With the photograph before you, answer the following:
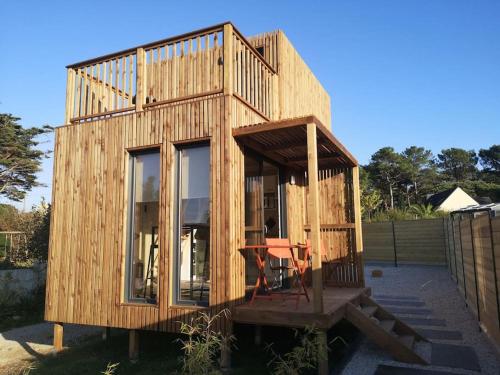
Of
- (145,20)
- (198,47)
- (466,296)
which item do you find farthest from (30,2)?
(466,296)

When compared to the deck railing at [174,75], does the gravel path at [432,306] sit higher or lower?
lower

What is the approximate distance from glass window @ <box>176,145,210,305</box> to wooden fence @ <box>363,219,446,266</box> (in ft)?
38.1

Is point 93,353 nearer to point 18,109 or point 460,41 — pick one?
point 460,41

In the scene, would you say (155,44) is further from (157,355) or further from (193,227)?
(157,355)

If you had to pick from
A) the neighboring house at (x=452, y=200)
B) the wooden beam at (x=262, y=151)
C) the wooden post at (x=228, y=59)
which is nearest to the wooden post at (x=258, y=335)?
the wooden beam at (x=262, y=151)

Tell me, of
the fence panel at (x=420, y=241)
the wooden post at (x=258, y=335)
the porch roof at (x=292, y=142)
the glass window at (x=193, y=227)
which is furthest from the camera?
the fence panel at (x=420, y=241)

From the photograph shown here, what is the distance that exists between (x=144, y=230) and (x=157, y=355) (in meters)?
1.72

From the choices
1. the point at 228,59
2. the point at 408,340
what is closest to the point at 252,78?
the point at 228,59

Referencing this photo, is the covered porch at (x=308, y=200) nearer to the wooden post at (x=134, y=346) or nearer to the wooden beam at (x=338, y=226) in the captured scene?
the wooden beam at (x=338, y=226)

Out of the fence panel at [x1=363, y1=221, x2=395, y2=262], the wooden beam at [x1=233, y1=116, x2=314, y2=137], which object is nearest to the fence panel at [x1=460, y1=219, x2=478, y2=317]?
the wooden beam at [x1=233, y1=116, x2=314, y2=137]

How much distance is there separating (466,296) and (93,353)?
22.4ft

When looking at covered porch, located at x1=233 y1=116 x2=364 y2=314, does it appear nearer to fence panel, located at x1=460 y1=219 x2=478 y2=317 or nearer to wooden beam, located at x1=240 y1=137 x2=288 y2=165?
wooden beam, located at x1=240 y1=137 x2=288 y2=165

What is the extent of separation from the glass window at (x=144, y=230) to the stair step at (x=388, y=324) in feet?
10.0

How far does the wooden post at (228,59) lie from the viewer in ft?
15.8
